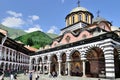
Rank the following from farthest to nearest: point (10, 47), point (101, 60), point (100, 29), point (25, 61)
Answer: point (25, 61) < point (10, 47) < point (100, 29) < point (101, 60)

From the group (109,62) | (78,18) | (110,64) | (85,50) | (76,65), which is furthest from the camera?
(78,18)

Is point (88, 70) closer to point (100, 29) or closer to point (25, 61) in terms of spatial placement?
point (100, 29)

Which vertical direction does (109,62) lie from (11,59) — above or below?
below

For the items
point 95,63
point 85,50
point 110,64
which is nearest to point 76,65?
point 95,63

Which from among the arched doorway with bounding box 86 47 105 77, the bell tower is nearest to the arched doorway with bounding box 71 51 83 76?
the arched doorway with bounding box 86 47 105 77

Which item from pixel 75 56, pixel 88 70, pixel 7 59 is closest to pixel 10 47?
pixel 7 59

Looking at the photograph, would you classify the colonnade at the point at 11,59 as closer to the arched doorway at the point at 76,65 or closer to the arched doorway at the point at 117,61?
the arched doorway at the point at 76,65

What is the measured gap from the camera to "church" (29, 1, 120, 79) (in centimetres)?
2398

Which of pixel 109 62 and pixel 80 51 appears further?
pixel 80 51

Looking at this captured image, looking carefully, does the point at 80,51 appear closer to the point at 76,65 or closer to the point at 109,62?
the point at 109,62

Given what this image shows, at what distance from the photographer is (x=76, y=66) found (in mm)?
34375

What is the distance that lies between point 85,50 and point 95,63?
18.1 ft

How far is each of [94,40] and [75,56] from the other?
32.5 feet

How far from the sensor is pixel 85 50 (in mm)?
26922
